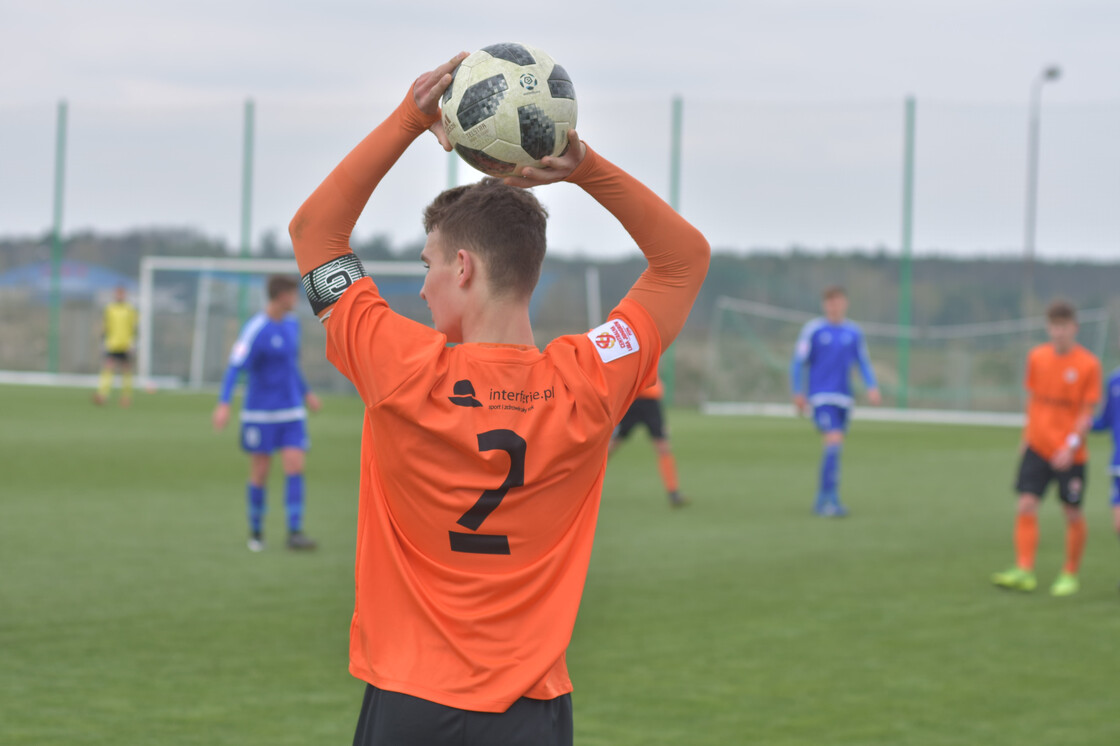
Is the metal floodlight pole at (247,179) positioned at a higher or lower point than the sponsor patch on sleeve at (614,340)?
higher

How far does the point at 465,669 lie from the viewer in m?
2.21

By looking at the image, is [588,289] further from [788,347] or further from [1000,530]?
[1000,530]

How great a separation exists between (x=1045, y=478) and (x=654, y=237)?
641 centimetres

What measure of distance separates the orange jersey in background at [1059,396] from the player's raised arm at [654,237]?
19.8 ft

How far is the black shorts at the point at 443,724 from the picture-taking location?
2.18m

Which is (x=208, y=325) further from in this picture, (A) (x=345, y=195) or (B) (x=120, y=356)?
(A) (x=345, y=195)

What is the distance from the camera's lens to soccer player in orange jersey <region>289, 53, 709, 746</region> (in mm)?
2188

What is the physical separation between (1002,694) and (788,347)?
21334mm

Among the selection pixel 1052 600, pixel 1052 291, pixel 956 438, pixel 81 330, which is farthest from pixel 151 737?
pixel 81 330

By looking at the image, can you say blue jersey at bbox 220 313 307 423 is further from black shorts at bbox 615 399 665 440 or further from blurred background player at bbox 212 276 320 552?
black shorts at bbox 615 399 665 440

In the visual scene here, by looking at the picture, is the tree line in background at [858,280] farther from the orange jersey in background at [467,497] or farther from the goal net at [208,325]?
the orange jersey in background at [467,497]

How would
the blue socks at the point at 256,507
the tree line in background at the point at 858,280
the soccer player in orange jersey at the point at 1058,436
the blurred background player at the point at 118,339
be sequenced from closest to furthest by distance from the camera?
the soccer player in orange jersey at the point at 1058,436, the blue socks at the point at 256,507, the blurred background player at the point at 118,339, the tree line in background at the point at 858,280

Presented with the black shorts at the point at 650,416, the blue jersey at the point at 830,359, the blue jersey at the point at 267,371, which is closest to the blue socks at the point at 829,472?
the blue jersey at the point at 830,359

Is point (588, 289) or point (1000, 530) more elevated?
point (588, 289)
